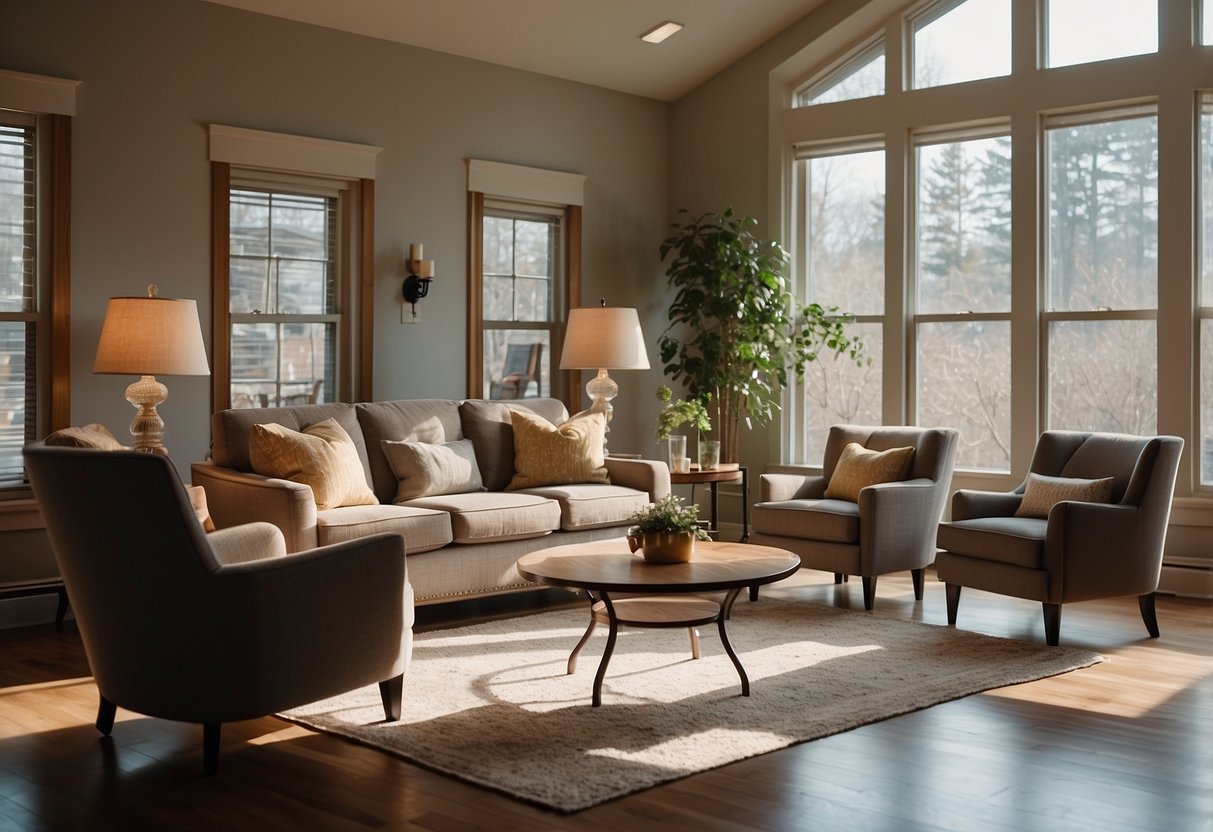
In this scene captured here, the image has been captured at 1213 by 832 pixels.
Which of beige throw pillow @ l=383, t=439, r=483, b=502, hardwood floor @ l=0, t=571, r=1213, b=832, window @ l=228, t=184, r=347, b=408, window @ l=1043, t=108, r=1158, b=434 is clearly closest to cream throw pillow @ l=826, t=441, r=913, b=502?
window @ l=1043, t=108, r=1158, b=434

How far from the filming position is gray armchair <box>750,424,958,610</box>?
17.7ft

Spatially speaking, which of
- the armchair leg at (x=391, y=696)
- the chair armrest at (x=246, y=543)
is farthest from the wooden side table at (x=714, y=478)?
the chair armrest at (x=246, y=543)

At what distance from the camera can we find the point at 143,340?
190 inches

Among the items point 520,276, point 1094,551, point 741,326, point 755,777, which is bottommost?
point 755,777

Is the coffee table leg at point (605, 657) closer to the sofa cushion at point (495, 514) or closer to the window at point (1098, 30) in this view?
the sofa cushion at point (495, 514)

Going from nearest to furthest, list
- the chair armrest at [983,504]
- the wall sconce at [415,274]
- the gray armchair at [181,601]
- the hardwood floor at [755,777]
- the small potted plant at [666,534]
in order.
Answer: the hardwood floor at [755,777], the gray armchair at [181,601], the small potted plant at [666,534], the chair armrest at [983,504], the wall sconce at [415,274]

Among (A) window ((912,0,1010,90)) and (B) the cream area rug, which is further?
(A) window ((912,0,1010,90))

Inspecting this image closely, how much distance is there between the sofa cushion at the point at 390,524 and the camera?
4734mm

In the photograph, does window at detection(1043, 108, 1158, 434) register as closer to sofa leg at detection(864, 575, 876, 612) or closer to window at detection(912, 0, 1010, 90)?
window at detection(912, 0, 1010, 90)

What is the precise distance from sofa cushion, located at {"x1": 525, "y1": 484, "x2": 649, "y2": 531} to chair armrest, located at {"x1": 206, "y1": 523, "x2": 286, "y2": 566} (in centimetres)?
201

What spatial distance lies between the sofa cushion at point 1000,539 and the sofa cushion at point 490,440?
6.86 ft

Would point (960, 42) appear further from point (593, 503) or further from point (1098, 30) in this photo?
point (593, 503)

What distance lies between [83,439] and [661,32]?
407cm

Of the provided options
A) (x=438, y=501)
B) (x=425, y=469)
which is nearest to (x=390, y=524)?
(x=438, y=501)
